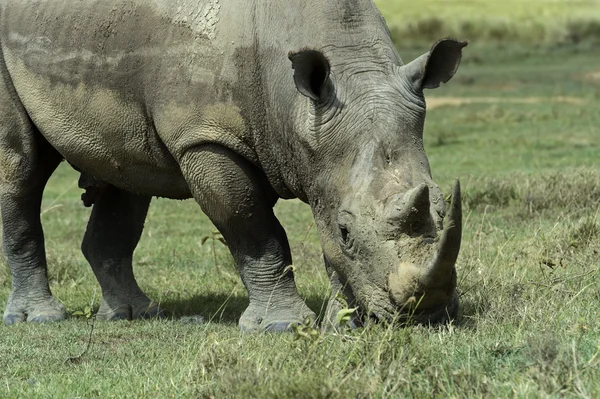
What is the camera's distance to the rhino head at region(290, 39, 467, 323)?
5402 mm

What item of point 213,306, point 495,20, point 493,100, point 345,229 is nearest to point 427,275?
point 345,229

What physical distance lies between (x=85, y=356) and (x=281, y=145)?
1.50 meters

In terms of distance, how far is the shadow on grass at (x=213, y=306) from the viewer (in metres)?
7.40

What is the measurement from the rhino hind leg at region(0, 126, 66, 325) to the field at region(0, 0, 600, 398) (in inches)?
15.0

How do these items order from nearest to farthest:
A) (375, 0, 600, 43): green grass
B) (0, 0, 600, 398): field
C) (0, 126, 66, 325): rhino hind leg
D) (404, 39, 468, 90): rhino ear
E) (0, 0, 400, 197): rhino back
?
(0, 0, 600, 398): field, (404, 39, 468, 90): rhino ear, (0, 0, 400, 197): rhino back, (0, 126, 66, 325): rhino hind leg, (375, 0, 600, 43): green grass

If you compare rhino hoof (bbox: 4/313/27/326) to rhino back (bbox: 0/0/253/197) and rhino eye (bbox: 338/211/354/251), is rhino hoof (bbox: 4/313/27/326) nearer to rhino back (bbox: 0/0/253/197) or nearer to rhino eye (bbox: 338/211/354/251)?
rhino back (bbox: 0/0/253/197)

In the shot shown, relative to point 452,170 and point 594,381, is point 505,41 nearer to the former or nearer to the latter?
point 452,170

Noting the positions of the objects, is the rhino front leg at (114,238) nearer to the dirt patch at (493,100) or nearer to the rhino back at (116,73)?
the rhino back at (116,73)

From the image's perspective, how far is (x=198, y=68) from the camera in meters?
6.51

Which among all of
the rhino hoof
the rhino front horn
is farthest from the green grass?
the rhino front horn

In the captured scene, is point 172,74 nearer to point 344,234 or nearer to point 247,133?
point 247,133

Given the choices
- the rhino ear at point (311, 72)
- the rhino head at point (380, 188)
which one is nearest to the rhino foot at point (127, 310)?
the rhino head at point (380, 188)

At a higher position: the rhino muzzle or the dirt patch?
the rhino muzzle

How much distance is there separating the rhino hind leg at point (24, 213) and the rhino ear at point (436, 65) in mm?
2824
